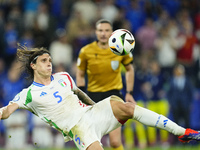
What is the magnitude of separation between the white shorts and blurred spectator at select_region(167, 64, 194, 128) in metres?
6.26

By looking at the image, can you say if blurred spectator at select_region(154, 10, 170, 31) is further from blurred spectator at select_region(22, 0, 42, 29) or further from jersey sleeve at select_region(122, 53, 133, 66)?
jersey sleeve at select_region(122, 53, 133, 66)

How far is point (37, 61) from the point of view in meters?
6.18

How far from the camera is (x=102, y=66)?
736 centimetres

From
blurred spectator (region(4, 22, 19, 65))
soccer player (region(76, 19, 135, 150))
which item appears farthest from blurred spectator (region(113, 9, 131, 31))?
soccer player (region(76, 19, 135, 150))

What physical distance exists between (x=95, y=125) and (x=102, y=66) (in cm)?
175

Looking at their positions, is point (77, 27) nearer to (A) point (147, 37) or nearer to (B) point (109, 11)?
(B) point (109, 11)

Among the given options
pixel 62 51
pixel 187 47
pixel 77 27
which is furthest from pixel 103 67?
pixel 187 47

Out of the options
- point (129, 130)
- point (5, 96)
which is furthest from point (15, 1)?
point (129, 130)

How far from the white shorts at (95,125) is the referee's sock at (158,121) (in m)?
0.43

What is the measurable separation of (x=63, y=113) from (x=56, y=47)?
7166 millimetres

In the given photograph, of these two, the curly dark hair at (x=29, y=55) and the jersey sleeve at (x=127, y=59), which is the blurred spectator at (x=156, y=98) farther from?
the curly dark hair at (x=29, y=55)

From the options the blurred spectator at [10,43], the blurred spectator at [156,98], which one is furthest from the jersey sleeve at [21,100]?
the blurred spectator at [10,43]

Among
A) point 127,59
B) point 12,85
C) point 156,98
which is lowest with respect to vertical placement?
point 156,98

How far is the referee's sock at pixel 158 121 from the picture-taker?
5.45 metres
